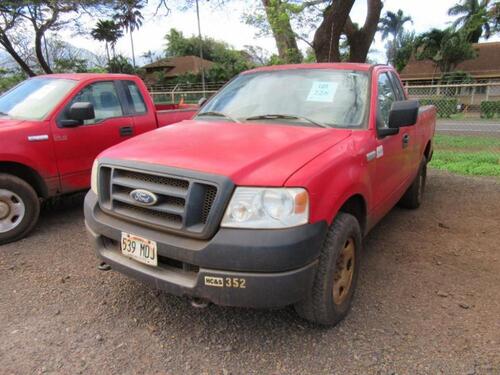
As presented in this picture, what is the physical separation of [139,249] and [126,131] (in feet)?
10.0

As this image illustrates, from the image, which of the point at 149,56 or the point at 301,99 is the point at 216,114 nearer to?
the point at 301,99

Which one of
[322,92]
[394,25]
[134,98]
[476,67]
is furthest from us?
[394,25]

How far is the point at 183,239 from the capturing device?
2457mm

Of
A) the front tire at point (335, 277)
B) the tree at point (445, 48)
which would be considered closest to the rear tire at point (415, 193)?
the front tire at point (335, 277)

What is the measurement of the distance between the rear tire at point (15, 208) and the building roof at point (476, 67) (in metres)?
41.5

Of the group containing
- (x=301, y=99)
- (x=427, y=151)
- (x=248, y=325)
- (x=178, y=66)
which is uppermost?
(x=178, y=66)

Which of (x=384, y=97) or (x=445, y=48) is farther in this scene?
(x=445, y=48)

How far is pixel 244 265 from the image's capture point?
2299 mm

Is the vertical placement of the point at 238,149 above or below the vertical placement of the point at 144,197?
above

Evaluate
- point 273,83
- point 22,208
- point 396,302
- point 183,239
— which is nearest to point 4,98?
point 22,208

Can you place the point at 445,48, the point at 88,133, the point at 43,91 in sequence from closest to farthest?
the point at 88,133
the point at 43,91
the point at 445,48

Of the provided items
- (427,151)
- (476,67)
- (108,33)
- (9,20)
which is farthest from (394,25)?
(427,151)

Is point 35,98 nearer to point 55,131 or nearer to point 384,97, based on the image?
point 55,131

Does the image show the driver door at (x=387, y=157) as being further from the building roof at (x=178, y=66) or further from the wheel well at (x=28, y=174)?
the building roof at (x=178, y=66)
